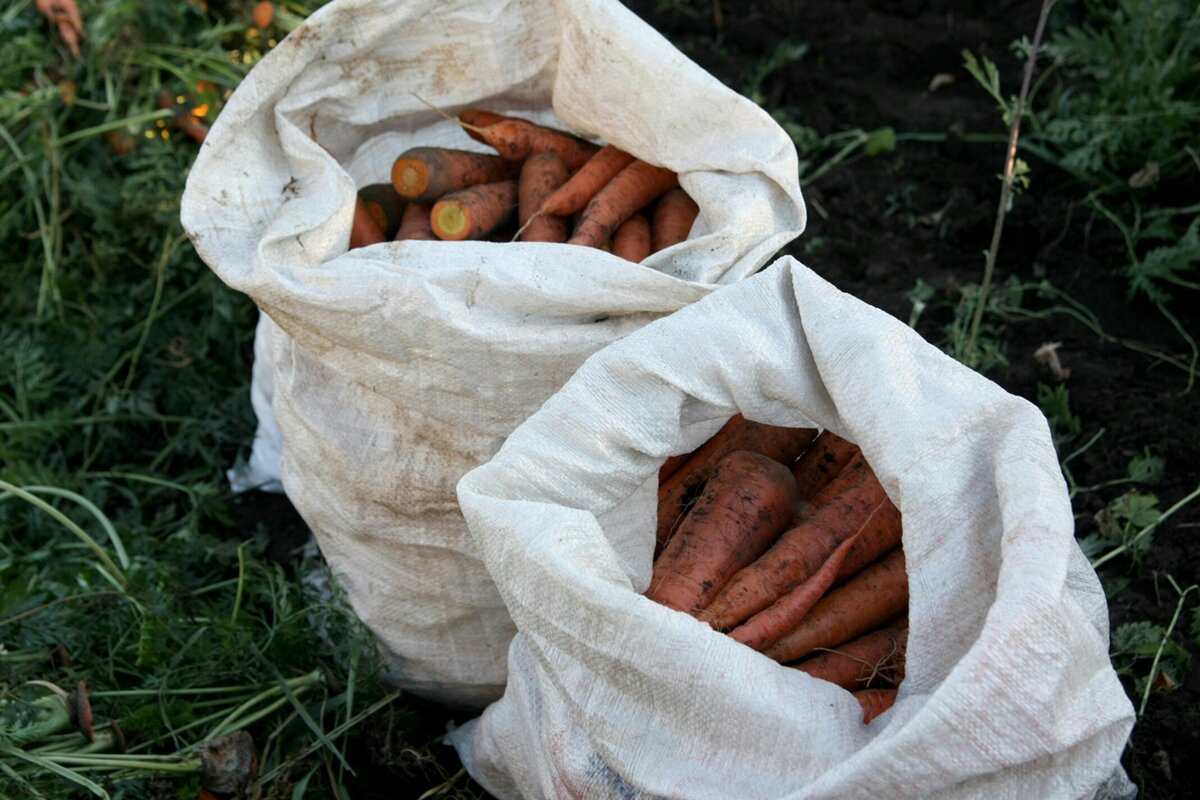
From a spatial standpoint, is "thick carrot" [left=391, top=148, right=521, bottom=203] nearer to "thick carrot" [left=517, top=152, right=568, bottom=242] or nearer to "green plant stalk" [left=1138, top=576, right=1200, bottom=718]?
"thick carrot" [left=517, top=152, right=568, bottom=242]

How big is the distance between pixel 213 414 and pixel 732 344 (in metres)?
1.51

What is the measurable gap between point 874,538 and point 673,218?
0.71 meters

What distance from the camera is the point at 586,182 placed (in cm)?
208

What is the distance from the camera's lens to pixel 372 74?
2.12 metres

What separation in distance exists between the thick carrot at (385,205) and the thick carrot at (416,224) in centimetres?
2

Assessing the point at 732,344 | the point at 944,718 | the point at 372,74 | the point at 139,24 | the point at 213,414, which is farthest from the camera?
the point at 139,24

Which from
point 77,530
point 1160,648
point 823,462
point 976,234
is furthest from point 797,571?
point 976,234

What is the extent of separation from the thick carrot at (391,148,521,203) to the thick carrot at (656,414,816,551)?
666 millimetres

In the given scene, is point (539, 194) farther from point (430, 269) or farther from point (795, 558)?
point (795, 558)

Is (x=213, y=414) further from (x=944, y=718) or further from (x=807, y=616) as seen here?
(x=944, y=718)

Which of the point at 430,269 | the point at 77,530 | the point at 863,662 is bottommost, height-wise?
the point at 77,530

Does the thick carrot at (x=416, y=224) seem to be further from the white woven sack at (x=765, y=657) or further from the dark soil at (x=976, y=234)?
the dark soil at (x=976, y=234)

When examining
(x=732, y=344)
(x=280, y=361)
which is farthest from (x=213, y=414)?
(x=732, y=344)

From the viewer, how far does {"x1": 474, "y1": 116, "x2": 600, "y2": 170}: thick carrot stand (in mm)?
2158
